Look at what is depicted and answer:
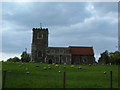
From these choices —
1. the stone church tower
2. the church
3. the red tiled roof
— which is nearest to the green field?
the stone church tower

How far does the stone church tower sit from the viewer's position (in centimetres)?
9450

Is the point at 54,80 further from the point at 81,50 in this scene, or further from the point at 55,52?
the point at 81,50

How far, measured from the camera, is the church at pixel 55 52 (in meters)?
95.4

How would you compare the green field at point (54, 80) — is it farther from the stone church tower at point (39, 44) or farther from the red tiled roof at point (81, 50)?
the red tiled roof at point (81, 50)

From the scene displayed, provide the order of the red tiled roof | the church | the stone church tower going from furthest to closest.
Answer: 1. the red tiled roof
2. the church
3. the stone church tower

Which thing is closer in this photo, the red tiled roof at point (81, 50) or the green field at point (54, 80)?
the green field at point (54, 80)

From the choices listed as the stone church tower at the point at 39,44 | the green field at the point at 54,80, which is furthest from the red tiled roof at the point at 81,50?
the green field at the point at 54,80

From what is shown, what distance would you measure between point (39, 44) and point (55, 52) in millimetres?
8371

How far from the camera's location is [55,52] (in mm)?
101000

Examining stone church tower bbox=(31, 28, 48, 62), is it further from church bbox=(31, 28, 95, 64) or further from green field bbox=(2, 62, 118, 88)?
green field bbox=(2, 62, 118, 88)

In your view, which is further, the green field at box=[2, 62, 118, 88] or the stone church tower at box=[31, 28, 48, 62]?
the stone church tower at box=[31, 28, 48, 62]

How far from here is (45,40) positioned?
9669cm

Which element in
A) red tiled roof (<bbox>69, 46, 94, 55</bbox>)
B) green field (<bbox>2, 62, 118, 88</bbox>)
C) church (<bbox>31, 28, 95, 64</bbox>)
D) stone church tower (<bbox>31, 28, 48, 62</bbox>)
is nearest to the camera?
green field (<bbox>2, 62, 118, 88</bbox>)

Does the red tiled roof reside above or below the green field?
above
